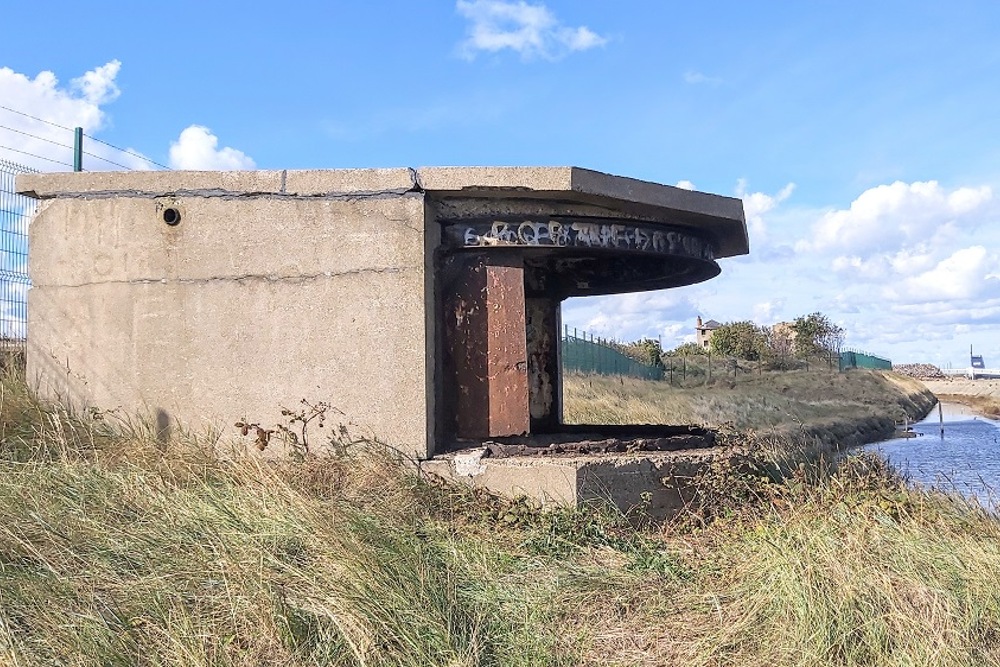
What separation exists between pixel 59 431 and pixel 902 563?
4609mm

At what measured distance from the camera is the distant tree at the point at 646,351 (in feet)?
116

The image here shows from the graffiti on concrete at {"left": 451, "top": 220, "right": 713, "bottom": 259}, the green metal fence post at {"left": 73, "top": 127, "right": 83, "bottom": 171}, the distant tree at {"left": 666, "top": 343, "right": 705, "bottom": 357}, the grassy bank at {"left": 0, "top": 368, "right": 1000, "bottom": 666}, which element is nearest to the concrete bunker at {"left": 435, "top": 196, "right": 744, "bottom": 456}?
the graffiti on concrete at {"left": 451, "top": 220, "right": 713, "bottom": 259}

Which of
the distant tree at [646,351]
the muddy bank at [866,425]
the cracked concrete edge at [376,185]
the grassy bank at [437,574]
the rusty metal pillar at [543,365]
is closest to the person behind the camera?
the grassy bank at [437,574]

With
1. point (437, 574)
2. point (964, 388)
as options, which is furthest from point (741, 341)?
point (437, 574)

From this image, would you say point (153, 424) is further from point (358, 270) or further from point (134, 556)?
point (134, 556)

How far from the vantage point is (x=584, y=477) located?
503 centimetres

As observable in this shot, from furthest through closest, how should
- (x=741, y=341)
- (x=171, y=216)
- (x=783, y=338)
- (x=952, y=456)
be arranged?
(x=783, y=338) < (x=741, y=341) < (x=952, y=456) < (x=171, y=216)

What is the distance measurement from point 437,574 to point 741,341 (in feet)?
148

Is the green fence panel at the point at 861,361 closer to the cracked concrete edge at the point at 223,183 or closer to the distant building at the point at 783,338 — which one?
the distant building at the point at 783,338

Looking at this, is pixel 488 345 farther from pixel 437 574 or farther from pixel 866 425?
pixel 866 425

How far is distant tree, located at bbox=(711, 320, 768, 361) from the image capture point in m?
46.3

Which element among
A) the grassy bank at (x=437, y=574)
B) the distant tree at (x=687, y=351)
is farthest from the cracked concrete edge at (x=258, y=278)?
the distant tree at (x=687, y=351)

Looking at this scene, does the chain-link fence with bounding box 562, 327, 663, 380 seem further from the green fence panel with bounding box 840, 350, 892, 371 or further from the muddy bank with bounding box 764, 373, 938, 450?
the green fence panel with bounding box 840, 350, 892, 371

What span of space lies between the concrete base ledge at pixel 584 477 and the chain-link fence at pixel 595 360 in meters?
15.5
